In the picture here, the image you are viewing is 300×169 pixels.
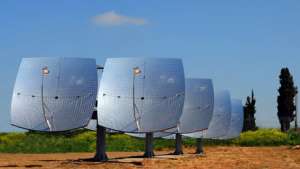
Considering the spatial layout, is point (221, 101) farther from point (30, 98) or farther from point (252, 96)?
point (252, 96)

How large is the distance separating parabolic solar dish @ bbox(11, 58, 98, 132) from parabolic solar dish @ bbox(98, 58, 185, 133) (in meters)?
1.52

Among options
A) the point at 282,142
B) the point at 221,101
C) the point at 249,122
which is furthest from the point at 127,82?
the point at 249,122

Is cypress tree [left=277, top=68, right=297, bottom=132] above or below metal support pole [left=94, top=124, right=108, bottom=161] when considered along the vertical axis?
above

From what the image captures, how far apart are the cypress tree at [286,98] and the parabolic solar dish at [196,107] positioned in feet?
151

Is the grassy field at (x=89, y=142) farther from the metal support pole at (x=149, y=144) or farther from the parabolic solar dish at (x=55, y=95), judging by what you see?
the parabolic solar dish at (x=55, y=95)

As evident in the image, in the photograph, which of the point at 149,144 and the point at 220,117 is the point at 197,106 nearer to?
the point at 149,144

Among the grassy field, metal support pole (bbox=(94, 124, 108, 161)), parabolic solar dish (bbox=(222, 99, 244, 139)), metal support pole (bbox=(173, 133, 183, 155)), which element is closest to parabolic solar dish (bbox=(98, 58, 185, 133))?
metal support pole (bbox=(94, 124, 108, 161))

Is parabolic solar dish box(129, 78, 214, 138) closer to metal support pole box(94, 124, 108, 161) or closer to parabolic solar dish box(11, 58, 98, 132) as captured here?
metal support pole box(94, 124, 108, 161)

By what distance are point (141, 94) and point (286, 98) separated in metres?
58.3

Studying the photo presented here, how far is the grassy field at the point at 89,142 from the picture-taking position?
61281mm

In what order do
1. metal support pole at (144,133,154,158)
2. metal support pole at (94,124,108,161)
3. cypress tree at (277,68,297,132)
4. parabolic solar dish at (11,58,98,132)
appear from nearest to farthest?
1. parabolic solar dish at (11,58,98,132)
2. metal support pole at (94,124,108,161)
3. metal support pole at (144,133,154,158)
4. cypress tree at (277,68,297,132)

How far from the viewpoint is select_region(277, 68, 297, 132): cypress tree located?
9238 cm

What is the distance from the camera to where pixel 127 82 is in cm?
3769

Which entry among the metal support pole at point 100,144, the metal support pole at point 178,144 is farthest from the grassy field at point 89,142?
the metal support pole at point 100,144
